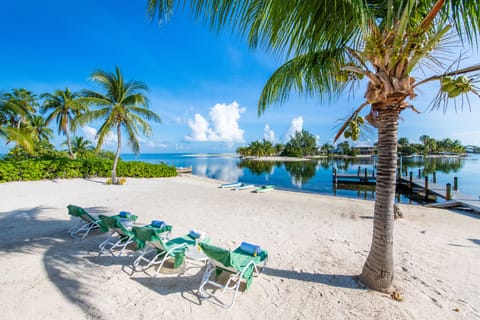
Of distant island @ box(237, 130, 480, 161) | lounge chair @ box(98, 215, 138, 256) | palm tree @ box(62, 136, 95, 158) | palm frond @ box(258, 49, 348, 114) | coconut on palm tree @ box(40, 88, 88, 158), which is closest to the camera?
palm frond @ box(258, 49, 348, 114)

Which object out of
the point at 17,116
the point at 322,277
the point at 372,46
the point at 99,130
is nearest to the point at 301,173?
the point at 99,130

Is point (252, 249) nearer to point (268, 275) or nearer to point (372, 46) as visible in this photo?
point (268, 275)

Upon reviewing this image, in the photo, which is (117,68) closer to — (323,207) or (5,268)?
(5,268)

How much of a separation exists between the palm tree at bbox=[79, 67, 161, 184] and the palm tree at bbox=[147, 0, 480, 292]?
12363 mm

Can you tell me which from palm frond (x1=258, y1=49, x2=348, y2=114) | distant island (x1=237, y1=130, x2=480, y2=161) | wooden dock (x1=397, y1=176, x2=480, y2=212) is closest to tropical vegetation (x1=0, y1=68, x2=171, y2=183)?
palm frond (x1=258, y1=49, x2=348, y2=114)

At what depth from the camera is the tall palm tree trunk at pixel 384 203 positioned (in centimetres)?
259

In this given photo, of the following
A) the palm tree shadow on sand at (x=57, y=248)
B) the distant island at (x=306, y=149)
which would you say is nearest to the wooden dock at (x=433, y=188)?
the palm tree shadow on sand at (x=57, y=248)

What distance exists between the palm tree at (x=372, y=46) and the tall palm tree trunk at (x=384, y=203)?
0.01m

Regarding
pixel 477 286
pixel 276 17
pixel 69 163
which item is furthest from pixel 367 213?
pixel 69 163

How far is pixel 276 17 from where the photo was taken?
155 centimetres

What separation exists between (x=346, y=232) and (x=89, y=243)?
652 centimetres

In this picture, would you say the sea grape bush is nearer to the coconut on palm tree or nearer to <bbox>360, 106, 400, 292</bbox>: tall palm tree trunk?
the coconut on palm tree

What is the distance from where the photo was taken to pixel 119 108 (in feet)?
40.6

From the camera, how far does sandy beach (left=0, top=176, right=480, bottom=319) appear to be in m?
2.57
